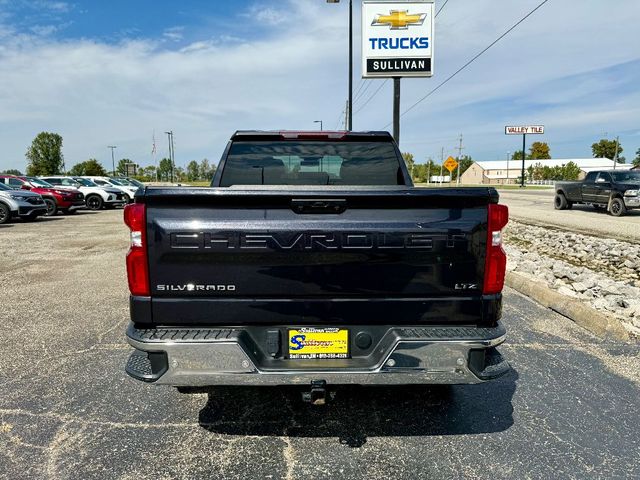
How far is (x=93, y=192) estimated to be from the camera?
25234 mm

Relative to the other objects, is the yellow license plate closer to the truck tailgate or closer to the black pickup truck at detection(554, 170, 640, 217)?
the truck tailgate

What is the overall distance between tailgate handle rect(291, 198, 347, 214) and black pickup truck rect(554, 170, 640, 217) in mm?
18476

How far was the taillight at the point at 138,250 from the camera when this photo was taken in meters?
2.46

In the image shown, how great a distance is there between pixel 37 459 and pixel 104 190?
2551 centimetres

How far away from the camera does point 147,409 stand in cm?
326

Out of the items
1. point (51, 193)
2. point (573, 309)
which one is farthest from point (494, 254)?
point (51, 193)

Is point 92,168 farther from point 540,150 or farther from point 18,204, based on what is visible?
point 540,150

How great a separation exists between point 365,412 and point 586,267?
7.21 m

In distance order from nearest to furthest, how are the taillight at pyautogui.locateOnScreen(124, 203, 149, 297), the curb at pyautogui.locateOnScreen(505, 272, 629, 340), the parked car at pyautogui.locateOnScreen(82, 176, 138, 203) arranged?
the taillight at pyautogui.locateOnScreen(124, 203, 149, 297) < the curb at pyautogui.locateOnScreen(505, 272, 629, 340) < the parked car at pyautogui.locateOnScreen(82, 176, 138, 203)

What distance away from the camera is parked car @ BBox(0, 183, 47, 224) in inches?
639

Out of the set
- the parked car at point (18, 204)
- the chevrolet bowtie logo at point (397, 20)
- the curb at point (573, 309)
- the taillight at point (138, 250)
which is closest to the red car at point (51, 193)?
the parked car at point (18, 204)

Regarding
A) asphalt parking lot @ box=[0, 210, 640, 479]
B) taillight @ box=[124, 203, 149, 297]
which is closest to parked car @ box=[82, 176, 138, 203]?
asphalt parking lot @ box=[0, 210, 640, 479]

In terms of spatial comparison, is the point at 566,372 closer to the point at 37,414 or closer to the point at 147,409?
the point at 147,409

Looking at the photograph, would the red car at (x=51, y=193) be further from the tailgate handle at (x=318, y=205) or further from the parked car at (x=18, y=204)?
the tailgate handle at (x=318, y=205)
